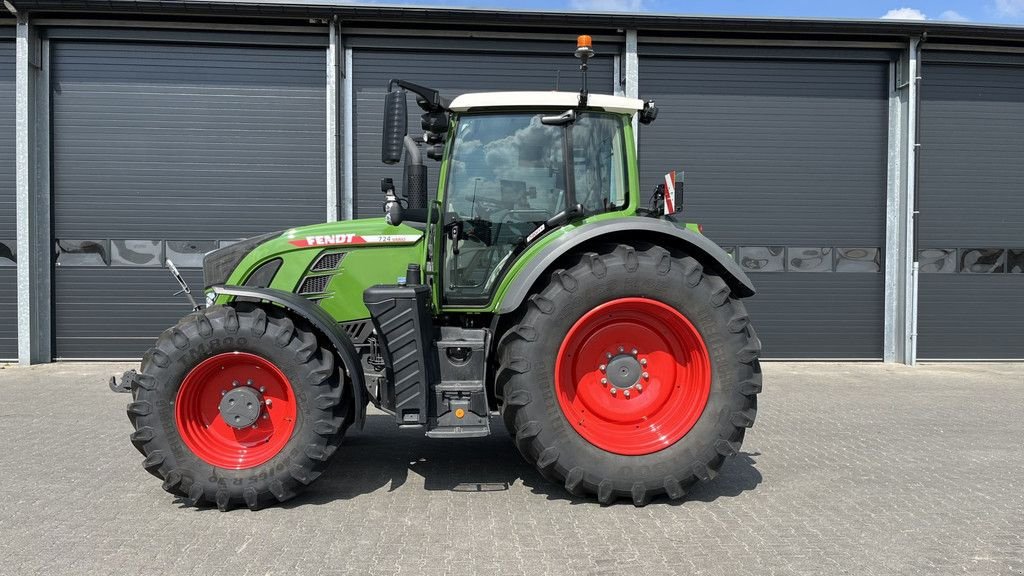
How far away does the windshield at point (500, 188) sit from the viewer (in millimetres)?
4395

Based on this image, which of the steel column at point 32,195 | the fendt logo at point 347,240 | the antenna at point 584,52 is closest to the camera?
the antenna at point 584,52

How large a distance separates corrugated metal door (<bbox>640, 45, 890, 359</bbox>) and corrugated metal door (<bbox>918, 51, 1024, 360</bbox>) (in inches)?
27.6

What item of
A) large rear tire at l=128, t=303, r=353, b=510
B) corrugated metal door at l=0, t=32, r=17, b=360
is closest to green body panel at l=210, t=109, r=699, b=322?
large rear tire at l=128, t=303, r=353, b=510

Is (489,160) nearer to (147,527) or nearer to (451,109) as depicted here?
(451,109)

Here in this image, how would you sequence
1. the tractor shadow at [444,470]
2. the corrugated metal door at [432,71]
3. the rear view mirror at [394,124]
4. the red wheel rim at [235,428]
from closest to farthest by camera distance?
1. the rear view mirror at [394,124]
2. the red wheel rim at [235,428]
3. the tractor shadow at [444,470]
4. the corrugated metal door at [432,71]

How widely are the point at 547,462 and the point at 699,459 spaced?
2.85ft

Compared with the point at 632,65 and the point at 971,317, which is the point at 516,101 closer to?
the point at 632,65

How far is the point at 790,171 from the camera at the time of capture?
10258 mm

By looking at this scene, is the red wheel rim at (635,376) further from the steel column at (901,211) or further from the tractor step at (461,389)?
the steel column at (901,211)

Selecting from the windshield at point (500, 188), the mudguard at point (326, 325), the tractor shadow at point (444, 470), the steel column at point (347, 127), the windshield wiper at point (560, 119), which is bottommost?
the tractor shadow at point (444, 470)

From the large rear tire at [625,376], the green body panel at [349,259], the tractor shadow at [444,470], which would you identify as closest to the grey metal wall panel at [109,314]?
the tractor shadow at [444,470]

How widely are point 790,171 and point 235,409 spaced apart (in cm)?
869

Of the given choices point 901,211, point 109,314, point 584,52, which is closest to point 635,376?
point 584,52

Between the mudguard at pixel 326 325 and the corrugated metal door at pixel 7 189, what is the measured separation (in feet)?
24.7
